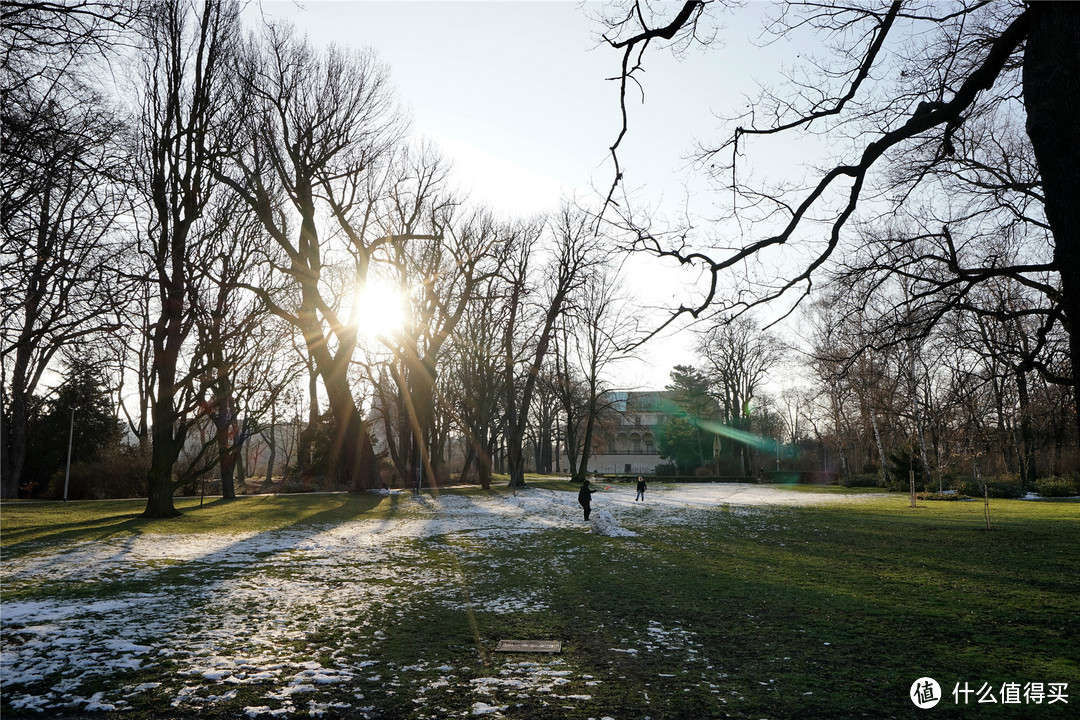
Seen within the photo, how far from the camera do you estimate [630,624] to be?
7355 mm

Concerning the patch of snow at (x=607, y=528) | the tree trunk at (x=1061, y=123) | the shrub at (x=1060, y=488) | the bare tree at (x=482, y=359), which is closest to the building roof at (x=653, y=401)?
the bare tree at (x=482, y=359)

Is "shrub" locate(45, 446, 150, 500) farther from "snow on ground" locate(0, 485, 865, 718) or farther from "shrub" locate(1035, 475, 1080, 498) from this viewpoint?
"shrub" locate(1035, 475, 1080, 498)

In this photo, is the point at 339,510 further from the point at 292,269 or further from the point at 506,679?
the point at 506,679

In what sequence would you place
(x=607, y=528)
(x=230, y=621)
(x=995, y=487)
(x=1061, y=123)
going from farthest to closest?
(x=995, y=487) < (x=607, y=528) < (x=230, y=621) < (x=1061, y=123)

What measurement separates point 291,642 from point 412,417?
2888 cm

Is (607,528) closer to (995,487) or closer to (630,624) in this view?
(630,624)

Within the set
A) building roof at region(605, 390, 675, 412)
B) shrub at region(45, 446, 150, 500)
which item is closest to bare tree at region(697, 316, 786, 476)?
building roof at region(605, 390, 675, 412)

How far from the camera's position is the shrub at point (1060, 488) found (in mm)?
29000

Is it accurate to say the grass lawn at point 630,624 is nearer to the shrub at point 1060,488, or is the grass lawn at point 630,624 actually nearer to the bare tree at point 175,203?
the bare tree at point 175,203

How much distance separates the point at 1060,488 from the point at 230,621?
3457 cm

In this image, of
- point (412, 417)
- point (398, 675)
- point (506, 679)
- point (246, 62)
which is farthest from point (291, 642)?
point (412, 417)

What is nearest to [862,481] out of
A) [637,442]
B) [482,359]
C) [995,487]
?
[995,487]

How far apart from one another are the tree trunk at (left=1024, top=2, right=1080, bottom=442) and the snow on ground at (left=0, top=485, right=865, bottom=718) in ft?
14.5

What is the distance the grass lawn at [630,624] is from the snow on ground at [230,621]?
5 cm
